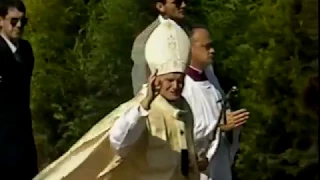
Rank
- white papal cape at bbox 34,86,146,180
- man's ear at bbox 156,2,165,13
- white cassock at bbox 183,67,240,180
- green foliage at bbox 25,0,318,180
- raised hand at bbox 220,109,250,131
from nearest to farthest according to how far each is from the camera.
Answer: white papal cape at bbox 34,86,146,180 → raised hand at bbox 220,109,250,131 → man's ear at bbox 156,2,165,13 → white cassock at bbox 183,67,240,180 → green foliage at bbox 25,0,318,180

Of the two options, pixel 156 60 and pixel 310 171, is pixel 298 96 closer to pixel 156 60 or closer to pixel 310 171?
pixel 310 171

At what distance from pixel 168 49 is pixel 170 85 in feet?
0.88

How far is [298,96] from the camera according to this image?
934cm

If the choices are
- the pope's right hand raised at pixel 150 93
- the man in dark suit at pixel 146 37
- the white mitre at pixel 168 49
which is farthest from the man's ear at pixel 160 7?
the pope's right hand raised at pixel 150 93

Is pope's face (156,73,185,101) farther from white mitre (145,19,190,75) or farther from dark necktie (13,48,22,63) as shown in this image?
dark necktie (13,48,22,63)

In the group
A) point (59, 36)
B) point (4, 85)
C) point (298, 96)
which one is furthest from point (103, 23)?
point (4, 85)

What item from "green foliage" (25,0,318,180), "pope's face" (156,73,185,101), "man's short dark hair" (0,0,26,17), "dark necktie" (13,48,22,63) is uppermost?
"man's short dark hair" (0,0,26,17)

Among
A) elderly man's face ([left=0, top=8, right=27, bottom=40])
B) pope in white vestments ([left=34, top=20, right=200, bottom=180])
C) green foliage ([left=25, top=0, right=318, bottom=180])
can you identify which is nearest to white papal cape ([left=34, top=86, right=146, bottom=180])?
pope in white vestments ([left=34, top=20, right=200, bottom=180])

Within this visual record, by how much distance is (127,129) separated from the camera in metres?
5.59

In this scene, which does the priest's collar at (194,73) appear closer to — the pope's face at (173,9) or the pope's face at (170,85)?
the pope's face at (173,9)

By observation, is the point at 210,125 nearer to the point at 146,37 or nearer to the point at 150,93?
the point at 146,37

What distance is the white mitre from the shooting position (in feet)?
19.4

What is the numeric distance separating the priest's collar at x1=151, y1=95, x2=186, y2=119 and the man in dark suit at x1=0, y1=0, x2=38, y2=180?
676 mm

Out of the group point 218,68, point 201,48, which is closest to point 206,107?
point 201,48
